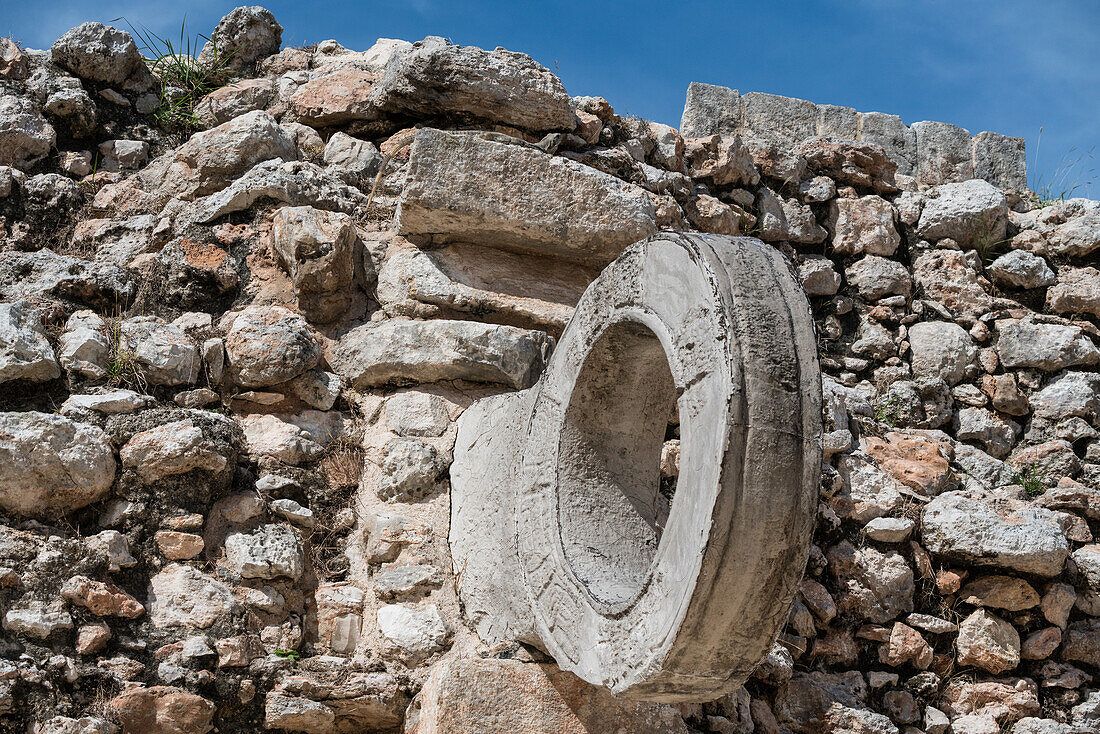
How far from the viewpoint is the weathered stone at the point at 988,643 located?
12.3ft

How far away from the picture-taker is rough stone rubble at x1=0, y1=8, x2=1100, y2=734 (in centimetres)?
294

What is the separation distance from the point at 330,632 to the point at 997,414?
10.9 feet

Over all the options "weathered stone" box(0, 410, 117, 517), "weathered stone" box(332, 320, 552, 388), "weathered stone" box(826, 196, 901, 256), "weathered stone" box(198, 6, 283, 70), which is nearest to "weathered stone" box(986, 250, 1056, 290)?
"weathered stone" box(826, 196, 901, 256)

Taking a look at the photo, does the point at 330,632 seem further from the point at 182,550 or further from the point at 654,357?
the point at 654,357

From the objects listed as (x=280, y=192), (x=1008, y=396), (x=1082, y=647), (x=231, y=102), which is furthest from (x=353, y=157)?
(x=1082, y=647)

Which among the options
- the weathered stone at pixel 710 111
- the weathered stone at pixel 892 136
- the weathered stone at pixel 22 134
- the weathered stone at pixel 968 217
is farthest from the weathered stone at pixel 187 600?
the weathered stone at pixel 892 136

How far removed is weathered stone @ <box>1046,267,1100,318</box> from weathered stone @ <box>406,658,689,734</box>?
325 centimetres

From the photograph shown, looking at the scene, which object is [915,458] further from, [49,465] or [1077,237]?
[49,465]

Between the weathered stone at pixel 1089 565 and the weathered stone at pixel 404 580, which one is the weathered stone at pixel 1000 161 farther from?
the weathered stone at pixel 404 580

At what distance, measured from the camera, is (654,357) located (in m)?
2.74

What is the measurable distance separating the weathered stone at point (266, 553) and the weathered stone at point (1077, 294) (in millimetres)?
3823

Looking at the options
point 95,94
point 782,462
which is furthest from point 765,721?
point 95,94

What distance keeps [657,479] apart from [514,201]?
144cm

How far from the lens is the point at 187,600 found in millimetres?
2992
